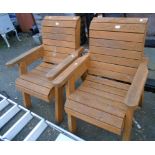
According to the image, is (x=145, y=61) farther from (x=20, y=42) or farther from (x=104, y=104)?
(x=20, y=42)

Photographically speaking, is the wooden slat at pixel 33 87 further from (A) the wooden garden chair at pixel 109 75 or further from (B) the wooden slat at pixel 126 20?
(B) the wooden slat at pixel 126 20

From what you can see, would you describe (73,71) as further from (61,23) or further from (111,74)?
(61,23)

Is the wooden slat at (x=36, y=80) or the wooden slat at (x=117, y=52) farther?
the wooden slat at (x=36, y=80)

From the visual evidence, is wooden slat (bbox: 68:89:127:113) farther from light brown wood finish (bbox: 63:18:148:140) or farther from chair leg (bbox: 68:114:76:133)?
chair leg (bbox: 68:114:76:133)

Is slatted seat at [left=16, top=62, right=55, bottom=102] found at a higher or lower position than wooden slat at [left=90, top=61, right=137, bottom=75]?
lower

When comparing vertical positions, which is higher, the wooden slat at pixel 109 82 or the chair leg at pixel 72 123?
the wooden slat at pixel 109 82

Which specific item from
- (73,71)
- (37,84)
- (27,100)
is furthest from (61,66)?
(27,100)

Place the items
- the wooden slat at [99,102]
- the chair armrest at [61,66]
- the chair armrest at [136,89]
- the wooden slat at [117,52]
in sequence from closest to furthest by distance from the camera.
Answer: the chair armrest at [136,89], the wooden slat at [99,102], the chair armrest at [61,66], the wooden slat at [117,52]

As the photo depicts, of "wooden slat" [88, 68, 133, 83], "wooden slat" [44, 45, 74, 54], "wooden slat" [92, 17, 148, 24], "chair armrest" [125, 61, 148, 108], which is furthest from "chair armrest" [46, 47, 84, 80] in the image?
"chair armrest" [125, 61, 148, 108]

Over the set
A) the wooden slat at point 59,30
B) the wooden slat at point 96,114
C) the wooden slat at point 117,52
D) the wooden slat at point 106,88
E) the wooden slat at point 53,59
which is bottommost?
the wooden slat at point 96,114

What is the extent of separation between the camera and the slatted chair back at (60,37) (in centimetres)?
224

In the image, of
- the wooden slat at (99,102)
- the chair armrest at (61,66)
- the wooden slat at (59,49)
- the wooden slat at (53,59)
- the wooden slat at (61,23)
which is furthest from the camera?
the wooden slat at (53,59)

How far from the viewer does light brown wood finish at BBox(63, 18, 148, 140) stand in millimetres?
1629

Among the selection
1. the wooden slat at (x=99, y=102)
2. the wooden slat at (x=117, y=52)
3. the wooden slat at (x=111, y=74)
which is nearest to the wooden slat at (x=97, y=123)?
the wooden slat at (x=99, y=102)
